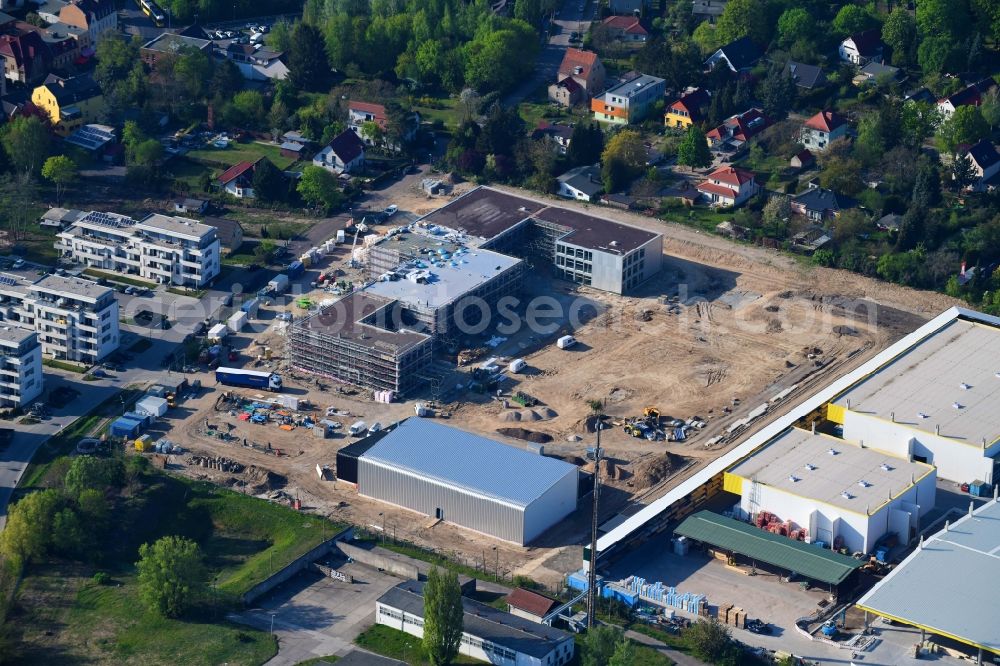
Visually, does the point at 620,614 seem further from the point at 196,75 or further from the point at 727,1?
the point at 727,1

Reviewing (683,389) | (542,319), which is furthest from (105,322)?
(683,389)

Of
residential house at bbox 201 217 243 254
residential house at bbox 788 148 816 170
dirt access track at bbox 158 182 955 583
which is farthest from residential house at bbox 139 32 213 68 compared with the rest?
residential house at bbox 788 148 816 170

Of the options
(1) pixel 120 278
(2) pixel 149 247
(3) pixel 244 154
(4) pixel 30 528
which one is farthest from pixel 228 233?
(4) pixel 30 528

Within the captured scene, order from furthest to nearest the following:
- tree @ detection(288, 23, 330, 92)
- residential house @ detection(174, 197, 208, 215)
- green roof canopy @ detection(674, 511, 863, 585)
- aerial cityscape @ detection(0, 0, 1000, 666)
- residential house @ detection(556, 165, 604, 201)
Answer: tree @ detection(288, 23, 330, 92)
residential house @ detection(556, 165, 604, 201)
residential house @ detection(174, 197, 208, 215)
green roof canopy @ detection(674, 511, 863, 585)
aerial cityscape @ detection(0, 0, 1000, 666)

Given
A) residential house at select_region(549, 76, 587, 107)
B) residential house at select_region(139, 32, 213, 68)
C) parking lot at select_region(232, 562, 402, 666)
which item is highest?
residential house at select_region(139, 32, 213, 68)

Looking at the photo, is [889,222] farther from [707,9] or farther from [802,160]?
[707,9]

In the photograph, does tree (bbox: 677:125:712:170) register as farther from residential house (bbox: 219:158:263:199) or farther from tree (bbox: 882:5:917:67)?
residential house (bbox: 219:158:263:199)
